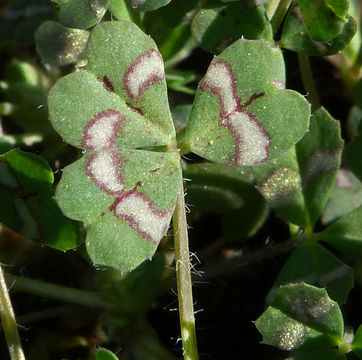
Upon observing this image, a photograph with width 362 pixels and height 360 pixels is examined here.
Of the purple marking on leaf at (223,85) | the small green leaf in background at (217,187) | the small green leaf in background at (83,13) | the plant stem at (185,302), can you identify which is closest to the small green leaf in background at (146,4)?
the small green leaf in background at (83,13)

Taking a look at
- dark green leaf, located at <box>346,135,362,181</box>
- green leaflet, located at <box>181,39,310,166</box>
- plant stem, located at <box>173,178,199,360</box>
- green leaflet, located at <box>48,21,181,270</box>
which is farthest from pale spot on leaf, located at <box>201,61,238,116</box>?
dark green leaf, located at <box>346,135,362,181</box>

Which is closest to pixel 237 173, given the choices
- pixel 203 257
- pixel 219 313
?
pixel 203 257

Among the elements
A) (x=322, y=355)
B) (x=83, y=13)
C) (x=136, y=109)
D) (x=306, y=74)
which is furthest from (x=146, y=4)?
(x=322, y=355)

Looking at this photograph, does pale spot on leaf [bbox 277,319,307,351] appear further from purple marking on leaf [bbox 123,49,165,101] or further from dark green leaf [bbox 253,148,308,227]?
purple marking on leaf [bbox 123,49,165,101]

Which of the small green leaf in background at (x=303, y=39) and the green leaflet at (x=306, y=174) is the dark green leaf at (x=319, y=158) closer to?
the green leaflet at (x=306, y=174)

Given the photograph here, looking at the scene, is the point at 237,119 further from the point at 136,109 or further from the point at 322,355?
the point at 322,355
